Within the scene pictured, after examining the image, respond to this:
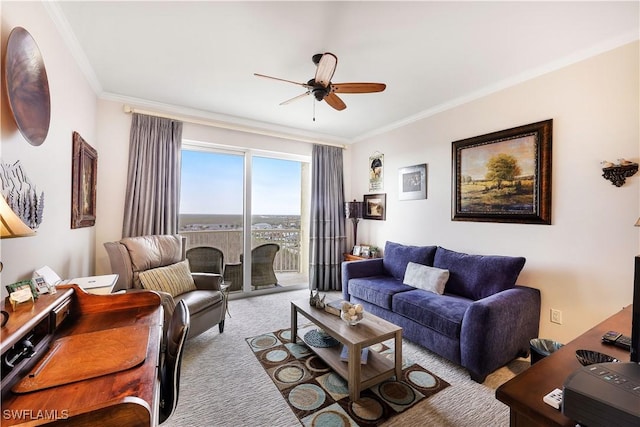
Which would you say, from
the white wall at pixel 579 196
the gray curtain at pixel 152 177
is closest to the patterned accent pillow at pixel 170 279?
the gray curtain at pixel 152 177

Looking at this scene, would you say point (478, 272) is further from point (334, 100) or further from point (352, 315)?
point (334, 100)

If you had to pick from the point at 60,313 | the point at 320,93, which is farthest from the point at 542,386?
the point at 320,93

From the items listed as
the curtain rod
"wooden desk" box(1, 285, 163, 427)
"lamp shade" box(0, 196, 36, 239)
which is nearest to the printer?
"wooden desk" box(1, 285, 163, 427)

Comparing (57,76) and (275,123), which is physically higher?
(275,123)

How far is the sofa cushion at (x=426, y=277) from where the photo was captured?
2744 millimetres

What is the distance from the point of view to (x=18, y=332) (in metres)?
0.83

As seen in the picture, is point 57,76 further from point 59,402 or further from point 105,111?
point 59,402

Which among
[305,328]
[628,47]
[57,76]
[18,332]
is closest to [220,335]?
[305,328]

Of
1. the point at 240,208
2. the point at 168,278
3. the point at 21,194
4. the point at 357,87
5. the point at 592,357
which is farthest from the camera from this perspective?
the point at 240,208

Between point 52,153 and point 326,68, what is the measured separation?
205 cm

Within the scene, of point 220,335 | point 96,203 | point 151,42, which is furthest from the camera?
point 96,203

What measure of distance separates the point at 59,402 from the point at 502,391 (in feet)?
4.23

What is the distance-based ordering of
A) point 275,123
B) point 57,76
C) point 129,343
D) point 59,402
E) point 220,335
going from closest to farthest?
1. point 59,402
2. point 129,343
3. point 57,76
4. point 220,335
5. point 275,123

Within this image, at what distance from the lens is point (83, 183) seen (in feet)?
8.15
